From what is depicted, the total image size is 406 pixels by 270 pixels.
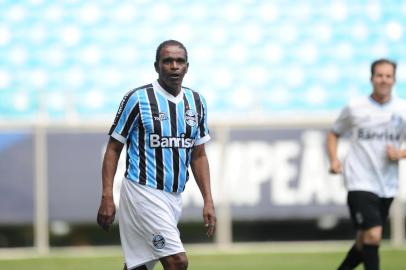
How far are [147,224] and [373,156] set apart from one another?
9.26 feet

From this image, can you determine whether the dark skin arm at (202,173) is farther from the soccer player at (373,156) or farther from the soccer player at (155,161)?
the soccer player at (373,156)

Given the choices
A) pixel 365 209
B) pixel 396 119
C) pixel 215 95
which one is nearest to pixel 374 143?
pixel 396 119

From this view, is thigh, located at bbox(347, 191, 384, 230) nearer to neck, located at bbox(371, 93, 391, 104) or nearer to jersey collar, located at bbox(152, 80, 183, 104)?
neck, located at bbox(371, 93, 391, 104)

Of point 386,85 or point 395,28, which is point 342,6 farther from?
point 386,85

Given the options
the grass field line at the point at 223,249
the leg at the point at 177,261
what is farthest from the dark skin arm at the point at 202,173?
the grass field line at the point at 223,249

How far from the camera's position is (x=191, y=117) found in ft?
21.0

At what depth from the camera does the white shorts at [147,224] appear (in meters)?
6.22

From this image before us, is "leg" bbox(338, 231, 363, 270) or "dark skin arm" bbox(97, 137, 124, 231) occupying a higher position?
"dark skin arm" bbox(97, 137, 124, 231)

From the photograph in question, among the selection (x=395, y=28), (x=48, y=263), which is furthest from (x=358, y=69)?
(x=48, y=263)

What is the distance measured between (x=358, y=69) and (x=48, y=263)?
742cm

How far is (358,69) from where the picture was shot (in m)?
17.6

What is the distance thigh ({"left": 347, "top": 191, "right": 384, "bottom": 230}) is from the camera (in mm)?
8289

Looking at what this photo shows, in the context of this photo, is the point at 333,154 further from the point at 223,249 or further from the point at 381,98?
the point at 223,249

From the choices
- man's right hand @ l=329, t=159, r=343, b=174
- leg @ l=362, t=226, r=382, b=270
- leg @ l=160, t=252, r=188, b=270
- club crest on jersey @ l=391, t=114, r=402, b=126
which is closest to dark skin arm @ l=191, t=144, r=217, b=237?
leg @ l=160, t=252, r=188, b=270
